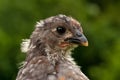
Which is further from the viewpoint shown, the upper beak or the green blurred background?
the green blurred background

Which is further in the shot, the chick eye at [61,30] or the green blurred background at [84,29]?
the green blurred background at [84,29]

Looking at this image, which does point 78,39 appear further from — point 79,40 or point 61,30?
point 61,30

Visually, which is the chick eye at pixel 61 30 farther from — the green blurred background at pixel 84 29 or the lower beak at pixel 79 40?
the green blurred background at pixel 84 29

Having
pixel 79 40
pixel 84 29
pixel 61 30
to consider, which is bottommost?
pixel 84 29

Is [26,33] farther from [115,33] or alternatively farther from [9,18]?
[115,33]

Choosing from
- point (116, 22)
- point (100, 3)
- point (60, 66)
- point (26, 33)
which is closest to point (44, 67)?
point (60, 66)

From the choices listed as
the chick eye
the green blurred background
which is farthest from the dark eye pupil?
the green blurred background

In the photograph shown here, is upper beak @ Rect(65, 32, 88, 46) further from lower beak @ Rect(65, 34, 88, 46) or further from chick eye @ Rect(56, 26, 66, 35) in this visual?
chick eye @ Rect(56, 26, 66, 35)

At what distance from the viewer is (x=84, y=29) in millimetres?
16797

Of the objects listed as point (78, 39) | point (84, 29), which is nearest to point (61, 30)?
point (78, 39)

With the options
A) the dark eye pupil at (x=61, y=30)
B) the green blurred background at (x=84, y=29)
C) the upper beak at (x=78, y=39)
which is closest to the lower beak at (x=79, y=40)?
the upper beak at (x=78, y=39)

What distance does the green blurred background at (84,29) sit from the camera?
15945mm

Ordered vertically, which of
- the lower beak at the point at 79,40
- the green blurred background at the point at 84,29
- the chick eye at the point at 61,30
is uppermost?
the chick eye at the point at 61,30

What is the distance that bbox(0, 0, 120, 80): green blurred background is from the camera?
15945 millimetres
